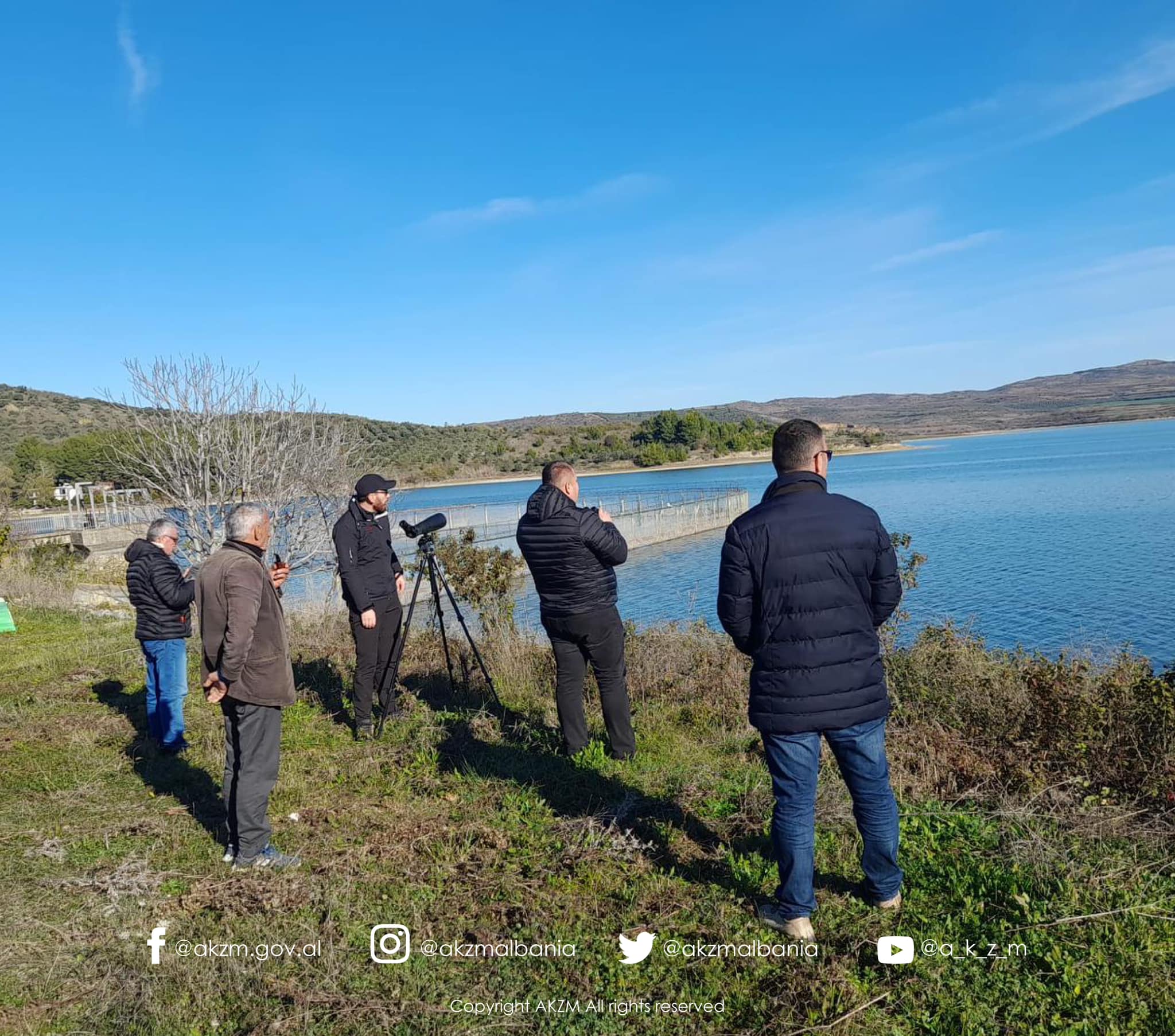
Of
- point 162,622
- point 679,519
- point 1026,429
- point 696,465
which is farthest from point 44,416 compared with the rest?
point 1026,429

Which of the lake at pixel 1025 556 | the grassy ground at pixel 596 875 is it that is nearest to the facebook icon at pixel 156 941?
the grassy ground at pixel 596 875

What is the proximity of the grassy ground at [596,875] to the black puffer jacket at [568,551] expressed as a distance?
1.03 metres

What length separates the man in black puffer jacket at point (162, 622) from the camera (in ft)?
19.2

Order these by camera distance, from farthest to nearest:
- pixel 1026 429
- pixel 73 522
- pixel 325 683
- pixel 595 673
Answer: pixel 1026 429 → pixel 73 522 → pixel 325 683 → pixel 595 673

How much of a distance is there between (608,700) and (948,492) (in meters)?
41.9

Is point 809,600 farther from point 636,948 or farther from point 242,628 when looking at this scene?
A: point 242,628

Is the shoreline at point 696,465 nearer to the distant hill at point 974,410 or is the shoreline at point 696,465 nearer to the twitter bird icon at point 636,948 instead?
the distant hill at point 974,410

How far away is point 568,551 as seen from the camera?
191 inches

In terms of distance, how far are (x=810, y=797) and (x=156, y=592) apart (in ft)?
15.9

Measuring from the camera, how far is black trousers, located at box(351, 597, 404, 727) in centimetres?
600

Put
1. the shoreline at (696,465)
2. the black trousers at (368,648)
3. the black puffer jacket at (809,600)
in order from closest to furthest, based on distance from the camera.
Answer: the black puffer jacket at (809,600), the black trousers at (368,648), the shoreline at (696,465)

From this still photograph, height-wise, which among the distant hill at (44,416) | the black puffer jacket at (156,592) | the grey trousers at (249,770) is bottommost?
the grey trousers at (249,770)

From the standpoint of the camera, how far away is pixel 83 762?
5668 millimetres

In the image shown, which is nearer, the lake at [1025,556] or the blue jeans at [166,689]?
the blue jeans at [166,689]
